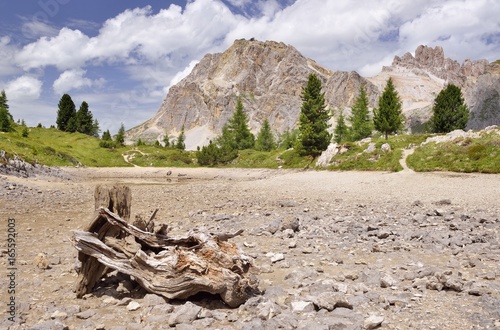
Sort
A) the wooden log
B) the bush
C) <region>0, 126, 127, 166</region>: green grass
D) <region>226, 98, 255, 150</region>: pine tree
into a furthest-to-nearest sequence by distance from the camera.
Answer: <region>226, 98, 255, 150</region>: pine tree, the bush, <region>0, 126, 127, 166</region>: green grass, the wooden log

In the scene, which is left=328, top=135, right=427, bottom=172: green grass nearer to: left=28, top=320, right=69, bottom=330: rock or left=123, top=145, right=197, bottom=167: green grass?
left=28, top=320, right=69, bottom=330: rock

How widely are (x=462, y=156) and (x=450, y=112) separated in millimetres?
54164

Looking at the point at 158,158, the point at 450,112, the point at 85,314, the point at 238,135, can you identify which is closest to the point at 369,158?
the point at 85,314

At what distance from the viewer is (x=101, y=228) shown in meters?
8.49

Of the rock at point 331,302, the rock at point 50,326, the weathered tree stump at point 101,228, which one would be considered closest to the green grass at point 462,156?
the rock at point 331,302

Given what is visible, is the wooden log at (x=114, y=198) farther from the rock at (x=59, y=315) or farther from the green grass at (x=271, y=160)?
the green grass at (x=271, y=160)

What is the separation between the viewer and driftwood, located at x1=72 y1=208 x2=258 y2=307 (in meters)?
7.29

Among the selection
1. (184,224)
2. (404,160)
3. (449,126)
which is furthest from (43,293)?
(449,126)

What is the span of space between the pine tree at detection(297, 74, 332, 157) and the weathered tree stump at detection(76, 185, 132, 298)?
60196 mm

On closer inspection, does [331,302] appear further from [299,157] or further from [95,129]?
[95,129]

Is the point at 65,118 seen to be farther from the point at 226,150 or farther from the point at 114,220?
the point at 114,220

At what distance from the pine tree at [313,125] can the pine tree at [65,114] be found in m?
103

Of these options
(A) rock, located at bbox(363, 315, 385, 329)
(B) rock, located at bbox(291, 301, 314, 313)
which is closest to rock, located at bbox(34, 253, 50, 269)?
(B) rock, located at bbox(291, 301, 314, 313)

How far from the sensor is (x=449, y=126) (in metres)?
83.7
